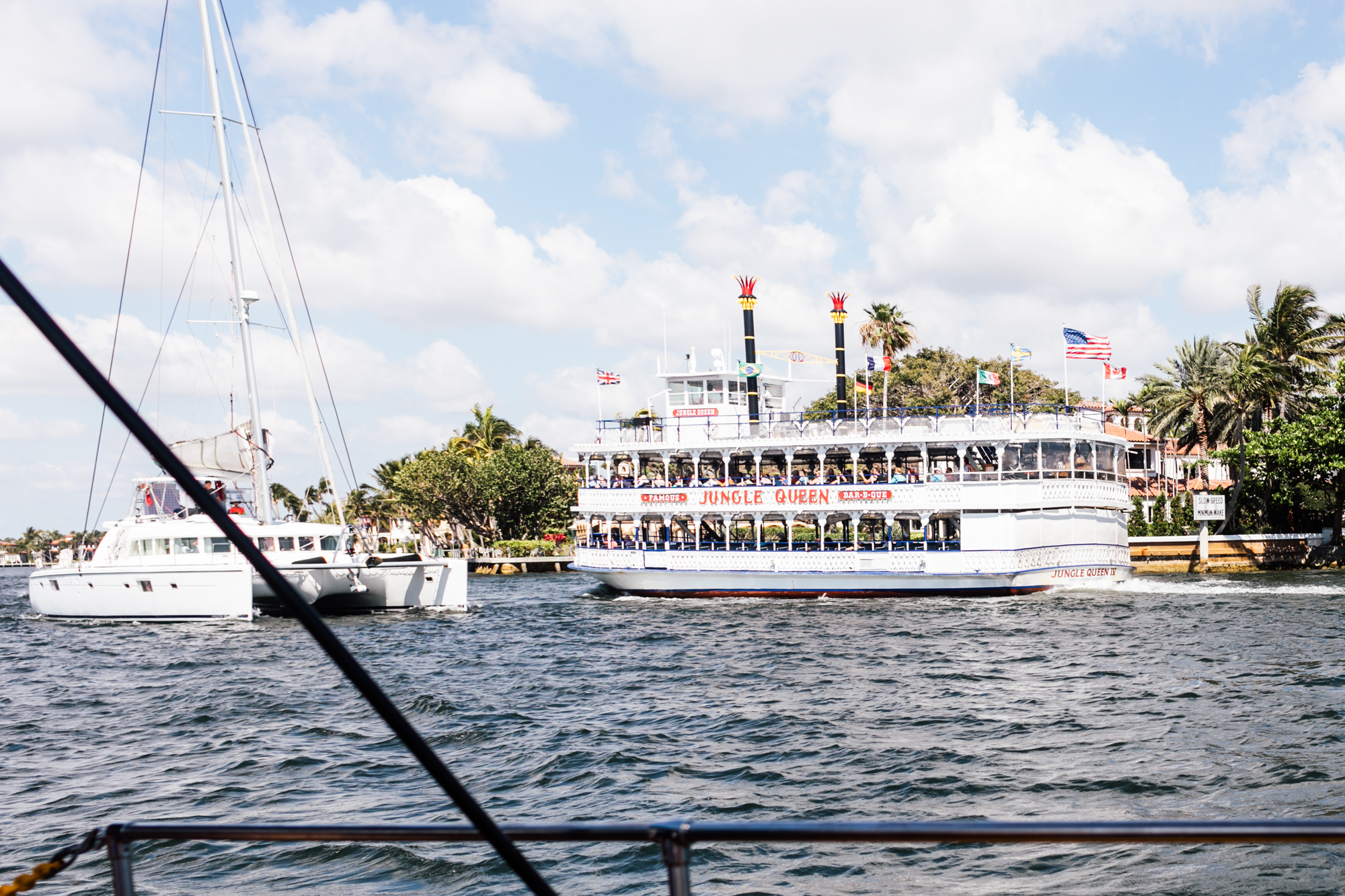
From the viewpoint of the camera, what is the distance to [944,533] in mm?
38438

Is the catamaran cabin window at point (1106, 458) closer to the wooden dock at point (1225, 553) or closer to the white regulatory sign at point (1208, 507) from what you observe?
the wooden dock at point (1225, 553)

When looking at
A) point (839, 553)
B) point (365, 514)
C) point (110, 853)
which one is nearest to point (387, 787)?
point (110, 853)

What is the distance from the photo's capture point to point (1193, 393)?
155 feet

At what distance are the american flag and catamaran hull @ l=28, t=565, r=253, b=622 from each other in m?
25.4

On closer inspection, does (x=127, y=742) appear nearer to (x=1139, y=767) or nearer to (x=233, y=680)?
A: (x=233, y=680)

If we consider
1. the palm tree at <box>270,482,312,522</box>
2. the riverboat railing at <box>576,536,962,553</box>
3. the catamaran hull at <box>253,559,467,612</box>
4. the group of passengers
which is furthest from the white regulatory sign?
the palm tree at <box>270,482,312,522</box>

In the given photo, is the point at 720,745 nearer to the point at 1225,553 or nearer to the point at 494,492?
the point at 1225,553

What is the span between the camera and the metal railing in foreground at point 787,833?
2.18m

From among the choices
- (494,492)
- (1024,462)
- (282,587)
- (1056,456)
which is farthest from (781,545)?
(282,587)

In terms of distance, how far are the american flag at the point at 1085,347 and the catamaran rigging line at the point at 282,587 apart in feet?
110

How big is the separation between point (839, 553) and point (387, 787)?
2339 cm

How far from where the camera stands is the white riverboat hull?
32656 millimetres

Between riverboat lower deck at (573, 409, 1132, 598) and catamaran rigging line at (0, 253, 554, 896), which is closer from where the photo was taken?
catamaran rigging line at (0, 253, 554, 896)

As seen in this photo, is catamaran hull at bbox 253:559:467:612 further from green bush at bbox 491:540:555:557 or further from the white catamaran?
green bush at bbox 491:540:555:557
